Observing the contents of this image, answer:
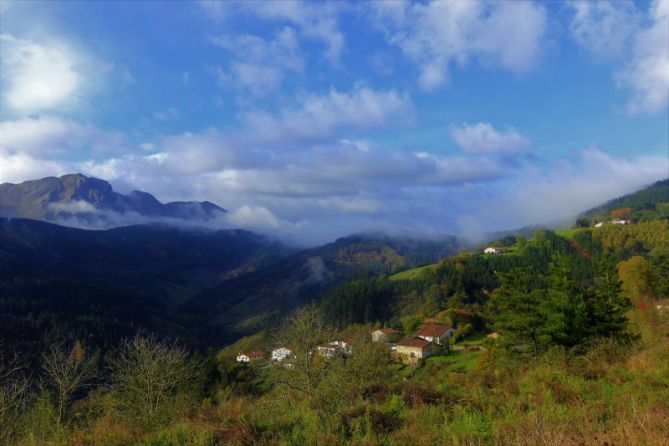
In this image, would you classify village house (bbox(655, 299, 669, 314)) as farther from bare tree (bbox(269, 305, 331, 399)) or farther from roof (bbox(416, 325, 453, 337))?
roof (bbox(416, 325, 453, 337))

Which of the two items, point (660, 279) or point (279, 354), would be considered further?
→ point (660, 279)

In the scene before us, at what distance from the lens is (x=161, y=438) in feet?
30.5

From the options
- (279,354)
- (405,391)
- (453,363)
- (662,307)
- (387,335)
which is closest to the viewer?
(405,391)

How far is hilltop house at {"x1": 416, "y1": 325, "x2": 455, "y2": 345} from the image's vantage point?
80.1m

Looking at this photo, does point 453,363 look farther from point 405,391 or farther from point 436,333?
point 405,391

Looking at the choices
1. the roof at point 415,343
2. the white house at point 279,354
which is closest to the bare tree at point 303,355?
the white house at point 279,354

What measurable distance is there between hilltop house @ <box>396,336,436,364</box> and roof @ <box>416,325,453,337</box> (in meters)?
5.13

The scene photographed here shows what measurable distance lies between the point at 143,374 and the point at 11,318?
511 ft

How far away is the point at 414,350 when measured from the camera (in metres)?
74.2

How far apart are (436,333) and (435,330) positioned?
196cm

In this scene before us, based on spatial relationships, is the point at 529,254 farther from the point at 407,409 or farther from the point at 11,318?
the point at 11,318

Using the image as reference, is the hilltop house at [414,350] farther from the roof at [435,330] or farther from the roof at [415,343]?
the roof at [435,330]

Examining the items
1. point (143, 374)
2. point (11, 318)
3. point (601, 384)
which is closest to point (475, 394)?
point (601, 384)

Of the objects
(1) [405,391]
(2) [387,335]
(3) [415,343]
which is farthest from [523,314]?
(2) [387,335]
